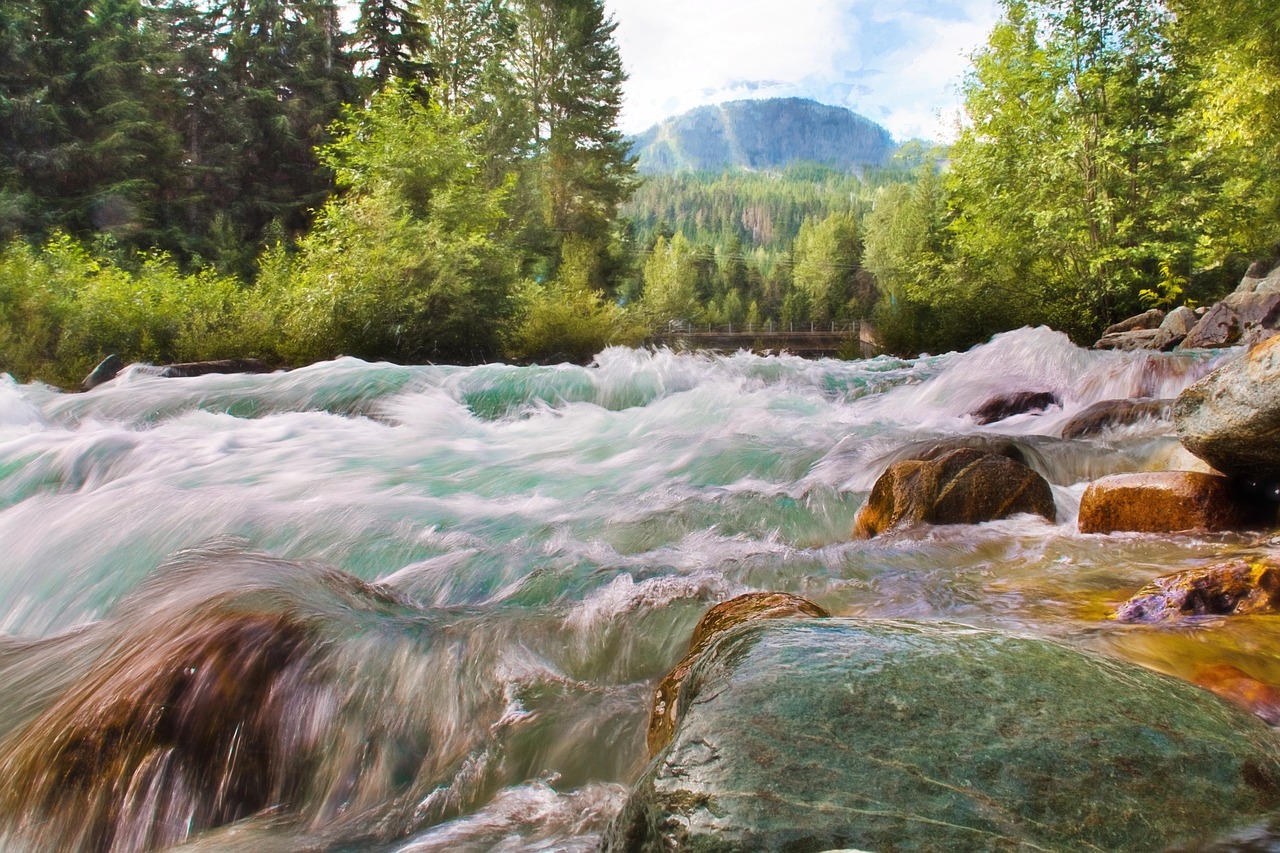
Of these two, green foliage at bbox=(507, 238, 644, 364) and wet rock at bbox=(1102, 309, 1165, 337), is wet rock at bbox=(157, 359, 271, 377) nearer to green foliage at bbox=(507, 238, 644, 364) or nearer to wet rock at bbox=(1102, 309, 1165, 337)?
green foliage at bbox=(507, 238, 644, 364)

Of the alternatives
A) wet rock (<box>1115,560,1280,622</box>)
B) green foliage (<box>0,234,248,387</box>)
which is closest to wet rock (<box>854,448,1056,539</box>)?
wet rock (<box>1115,560,1280,622</box>)

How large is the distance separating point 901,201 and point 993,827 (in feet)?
210

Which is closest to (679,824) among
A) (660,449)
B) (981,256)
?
(660,449)

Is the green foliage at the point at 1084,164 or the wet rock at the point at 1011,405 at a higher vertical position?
the green foliage at the point at 1084,164

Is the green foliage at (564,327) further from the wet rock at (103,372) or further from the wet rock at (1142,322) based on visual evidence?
the wet rock at (1142,322)

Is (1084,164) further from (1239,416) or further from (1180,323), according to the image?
(1239,416)

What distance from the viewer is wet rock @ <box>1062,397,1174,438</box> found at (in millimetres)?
7098

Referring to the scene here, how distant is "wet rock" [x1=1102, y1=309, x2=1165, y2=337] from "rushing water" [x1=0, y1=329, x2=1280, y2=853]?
1293 cm

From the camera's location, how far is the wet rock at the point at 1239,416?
4.10 m

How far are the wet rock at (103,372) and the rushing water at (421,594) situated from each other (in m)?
2.61

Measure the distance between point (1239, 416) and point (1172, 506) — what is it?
674 mm

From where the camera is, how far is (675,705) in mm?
2354

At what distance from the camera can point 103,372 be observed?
39.3 ft

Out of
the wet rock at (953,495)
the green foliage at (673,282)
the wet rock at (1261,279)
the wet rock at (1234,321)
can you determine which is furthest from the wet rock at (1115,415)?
the green foliage at (673,282)
